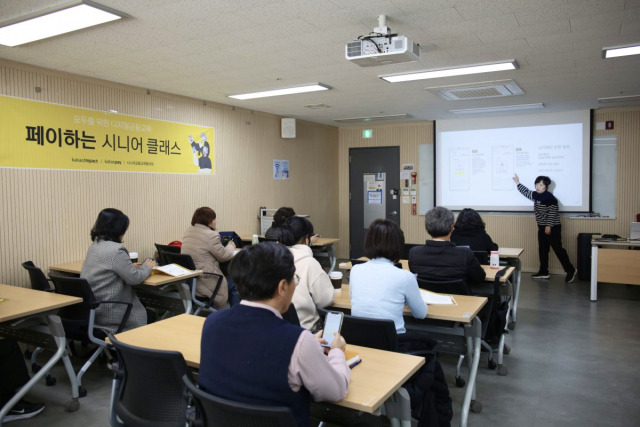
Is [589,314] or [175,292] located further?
[589,314]

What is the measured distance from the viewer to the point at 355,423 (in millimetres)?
2213

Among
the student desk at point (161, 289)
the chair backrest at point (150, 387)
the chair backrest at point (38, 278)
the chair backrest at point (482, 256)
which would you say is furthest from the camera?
the chair backrest at point (482, 256)

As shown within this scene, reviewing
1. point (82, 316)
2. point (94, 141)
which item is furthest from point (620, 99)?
point (82, 316)

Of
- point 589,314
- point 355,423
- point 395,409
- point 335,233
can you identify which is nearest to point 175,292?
point 355,423

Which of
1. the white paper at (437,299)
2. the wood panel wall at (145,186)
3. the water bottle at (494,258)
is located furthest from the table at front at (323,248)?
the white paper at (437,299)

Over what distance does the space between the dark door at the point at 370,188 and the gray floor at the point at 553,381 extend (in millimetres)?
4136

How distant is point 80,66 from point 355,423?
4.23m

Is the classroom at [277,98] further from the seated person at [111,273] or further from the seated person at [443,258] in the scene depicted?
the seated person at [111,273]

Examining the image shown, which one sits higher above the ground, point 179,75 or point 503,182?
point 179,75

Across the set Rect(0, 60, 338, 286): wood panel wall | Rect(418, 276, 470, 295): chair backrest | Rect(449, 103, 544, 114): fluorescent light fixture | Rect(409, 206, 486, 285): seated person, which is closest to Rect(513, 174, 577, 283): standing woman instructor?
Rect(449, 103, 544, 114): fluorescent light fixture

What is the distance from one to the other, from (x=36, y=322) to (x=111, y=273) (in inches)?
22.6

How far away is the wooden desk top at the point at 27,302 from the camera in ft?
9.80

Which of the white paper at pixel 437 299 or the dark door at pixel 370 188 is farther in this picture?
the dark door at pixel 370 188

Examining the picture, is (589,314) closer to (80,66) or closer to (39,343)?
(39,343)
